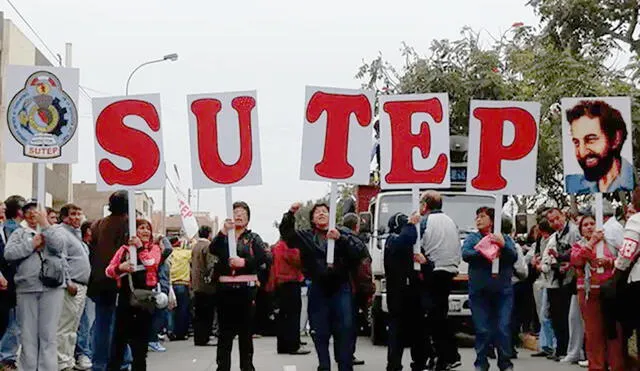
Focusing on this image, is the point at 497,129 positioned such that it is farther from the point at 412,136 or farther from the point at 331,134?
the point at 331,134

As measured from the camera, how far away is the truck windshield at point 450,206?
15.9 m

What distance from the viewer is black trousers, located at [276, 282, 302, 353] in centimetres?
1436

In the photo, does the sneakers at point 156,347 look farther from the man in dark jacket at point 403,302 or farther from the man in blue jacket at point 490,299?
the man in blue jacket at point 490,299

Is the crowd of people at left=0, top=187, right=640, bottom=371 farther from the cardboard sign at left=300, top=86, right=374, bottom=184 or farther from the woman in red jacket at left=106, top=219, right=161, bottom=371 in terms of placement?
the cardboard sign at left=300, top=86, right=374, bottom=184

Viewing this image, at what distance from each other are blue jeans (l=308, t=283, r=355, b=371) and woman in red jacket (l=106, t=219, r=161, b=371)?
1.61m

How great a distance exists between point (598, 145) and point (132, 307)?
16.4 ft

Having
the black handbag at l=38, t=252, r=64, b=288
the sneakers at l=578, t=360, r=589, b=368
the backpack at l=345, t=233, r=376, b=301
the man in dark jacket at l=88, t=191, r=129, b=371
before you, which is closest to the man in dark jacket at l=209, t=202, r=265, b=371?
the backpack at l=345, t=233, r=376, b=301

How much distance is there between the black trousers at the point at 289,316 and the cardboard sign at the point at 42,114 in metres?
4.56

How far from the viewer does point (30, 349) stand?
33.3 feet

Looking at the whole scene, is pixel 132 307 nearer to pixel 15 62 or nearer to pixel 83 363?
pixel 83 363

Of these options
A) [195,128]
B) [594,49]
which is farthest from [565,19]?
[195,128]

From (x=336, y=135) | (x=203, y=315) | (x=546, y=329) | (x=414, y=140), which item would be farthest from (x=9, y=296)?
(x=546, y=329)

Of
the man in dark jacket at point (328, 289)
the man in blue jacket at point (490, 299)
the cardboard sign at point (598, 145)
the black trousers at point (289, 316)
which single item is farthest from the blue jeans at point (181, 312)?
the cardboard sign at point (598, 145)

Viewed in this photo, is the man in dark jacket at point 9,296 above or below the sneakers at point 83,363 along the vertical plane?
above
